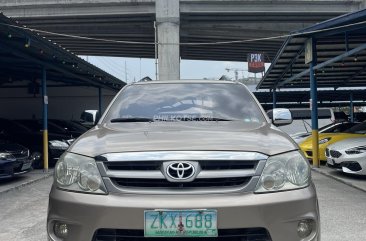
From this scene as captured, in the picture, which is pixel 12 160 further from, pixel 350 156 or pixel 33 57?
pixel 350 156

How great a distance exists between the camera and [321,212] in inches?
245

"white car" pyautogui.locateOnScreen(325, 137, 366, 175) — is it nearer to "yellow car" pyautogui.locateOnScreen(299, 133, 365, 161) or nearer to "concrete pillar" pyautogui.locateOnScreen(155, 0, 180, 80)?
"yellow car" pyautogui.locateOnScreen(299, 133, 365, 161)

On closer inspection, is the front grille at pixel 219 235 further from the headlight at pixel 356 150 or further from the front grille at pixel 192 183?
the headlight at pixel 356 150

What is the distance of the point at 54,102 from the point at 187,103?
22525mm

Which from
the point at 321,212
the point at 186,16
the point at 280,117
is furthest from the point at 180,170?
the point at 186,16

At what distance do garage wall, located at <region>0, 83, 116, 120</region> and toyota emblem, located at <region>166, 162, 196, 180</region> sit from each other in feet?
72.9

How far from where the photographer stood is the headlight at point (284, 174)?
9.16ft

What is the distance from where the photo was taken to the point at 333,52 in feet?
46.6

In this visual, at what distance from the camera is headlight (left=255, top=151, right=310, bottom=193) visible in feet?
9.16

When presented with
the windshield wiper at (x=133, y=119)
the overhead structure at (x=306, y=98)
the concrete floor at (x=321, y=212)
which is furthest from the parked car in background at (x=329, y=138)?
the overhead structure at (x=306, y=98)

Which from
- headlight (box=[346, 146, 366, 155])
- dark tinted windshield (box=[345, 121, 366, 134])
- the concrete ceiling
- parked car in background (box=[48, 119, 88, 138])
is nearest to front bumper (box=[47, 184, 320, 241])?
headlight (box=[346, 146, 366, 155])

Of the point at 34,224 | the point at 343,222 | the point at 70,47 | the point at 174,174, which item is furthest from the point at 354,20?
the point at 70,47

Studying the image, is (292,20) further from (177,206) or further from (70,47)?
(177,206)

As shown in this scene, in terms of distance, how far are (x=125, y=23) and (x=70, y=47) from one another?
29.9ft
